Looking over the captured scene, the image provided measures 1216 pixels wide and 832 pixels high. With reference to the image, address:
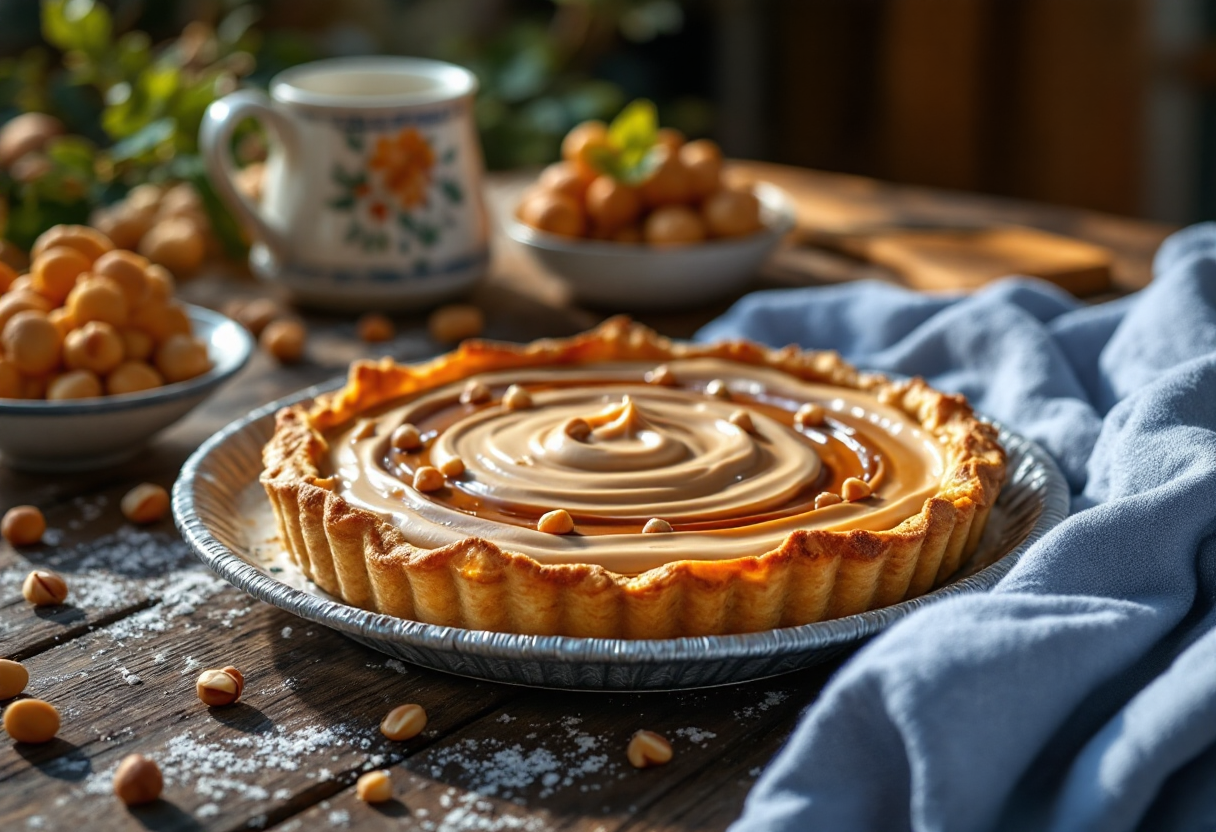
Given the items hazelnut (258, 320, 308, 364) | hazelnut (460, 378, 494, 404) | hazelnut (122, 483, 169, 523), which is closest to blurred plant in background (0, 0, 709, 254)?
hazelnut (258, 320, 308, 364)

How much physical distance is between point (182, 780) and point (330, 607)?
0.69 feet

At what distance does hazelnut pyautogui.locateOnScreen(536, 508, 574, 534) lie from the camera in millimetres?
1432

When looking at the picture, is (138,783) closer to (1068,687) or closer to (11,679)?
(11,679)

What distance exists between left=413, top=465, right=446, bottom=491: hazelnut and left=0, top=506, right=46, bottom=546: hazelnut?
541 millimetres

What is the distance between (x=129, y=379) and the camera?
1914 millimetres

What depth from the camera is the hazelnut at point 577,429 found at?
5.38ft

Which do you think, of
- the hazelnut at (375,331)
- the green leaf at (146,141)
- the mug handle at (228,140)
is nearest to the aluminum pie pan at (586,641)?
the hazelnut at (375,331)

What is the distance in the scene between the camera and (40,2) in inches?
172

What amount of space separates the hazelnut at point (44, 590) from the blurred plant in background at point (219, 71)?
135 cm

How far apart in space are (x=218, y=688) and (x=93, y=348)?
2.40 ft

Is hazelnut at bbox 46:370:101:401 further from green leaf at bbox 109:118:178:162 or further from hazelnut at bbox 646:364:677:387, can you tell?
green leaf at bbox 109:118:178:162

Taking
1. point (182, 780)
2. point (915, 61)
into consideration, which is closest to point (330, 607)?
point (182, 780)

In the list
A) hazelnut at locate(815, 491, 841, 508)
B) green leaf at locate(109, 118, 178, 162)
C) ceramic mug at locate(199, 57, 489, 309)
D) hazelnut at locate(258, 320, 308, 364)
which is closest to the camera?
hazelnut at locate(815, 491, 841, 508)

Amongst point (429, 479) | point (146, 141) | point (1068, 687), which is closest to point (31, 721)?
point (429, 479)
